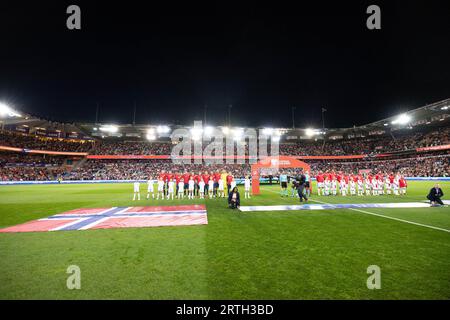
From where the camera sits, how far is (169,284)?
3.28 meters

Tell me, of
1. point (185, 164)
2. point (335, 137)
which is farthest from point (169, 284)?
point (335, 137)

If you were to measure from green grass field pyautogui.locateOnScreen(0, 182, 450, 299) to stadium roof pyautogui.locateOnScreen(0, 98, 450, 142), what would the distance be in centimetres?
4108

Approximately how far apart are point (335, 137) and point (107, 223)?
63748 mm

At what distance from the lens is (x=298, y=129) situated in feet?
168

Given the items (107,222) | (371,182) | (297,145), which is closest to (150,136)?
(297,145)

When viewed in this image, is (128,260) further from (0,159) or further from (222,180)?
(0,159)

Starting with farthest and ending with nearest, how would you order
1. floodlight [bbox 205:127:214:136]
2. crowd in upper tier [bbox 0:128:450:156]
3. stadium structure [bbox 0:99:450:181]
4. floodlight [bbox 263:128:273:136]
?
floodlight [bbox 263:128:273:136] → floodlight [bbox 205:127:214:136] → crowd in upper tier [bbox 0:128:450:156] → stadium structure [bbox 0:99:450:181]

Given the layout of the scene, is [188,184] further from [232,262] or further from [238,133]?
[238,133]

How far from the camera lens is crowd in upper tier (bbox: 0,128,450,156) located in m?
44.3

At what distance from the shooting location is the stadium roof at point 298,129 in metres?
39.7

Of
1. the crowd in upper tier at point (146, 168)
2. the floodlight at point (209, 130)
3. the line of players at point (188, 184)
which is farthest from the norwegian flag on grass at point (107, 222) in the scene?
the floodlight at point (209, 130)

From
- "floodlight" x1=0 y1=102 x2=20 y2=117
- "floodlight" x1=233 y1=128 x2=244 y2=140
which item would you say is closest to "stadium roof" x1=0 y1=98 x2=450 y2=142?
"floodlight" x1=0 y1=102 x2=20 y2=117

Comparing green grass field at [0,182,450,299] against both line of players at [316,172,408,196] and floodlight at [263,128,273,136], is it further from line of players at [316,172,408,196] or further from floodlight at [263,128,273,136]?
floodlight at [263,128,273,136]

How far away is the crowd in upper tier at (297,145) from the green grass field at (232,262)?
49.2m
